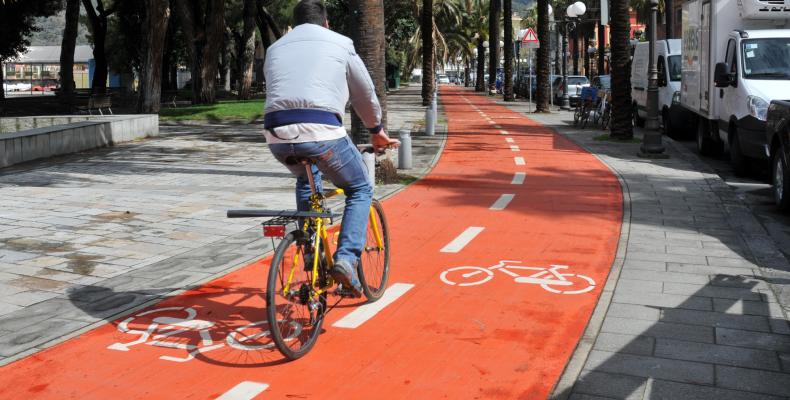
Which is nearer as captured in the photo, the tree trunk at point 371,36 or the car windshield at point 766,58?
the tree trunk at point 371,36

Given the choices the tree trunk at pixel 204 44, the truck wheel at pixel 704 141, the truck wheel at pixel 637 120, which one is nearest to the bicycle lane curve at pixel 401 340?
the truck wheel at pixel 704 141

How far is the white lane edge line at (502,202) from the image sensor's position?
1002 centimetres

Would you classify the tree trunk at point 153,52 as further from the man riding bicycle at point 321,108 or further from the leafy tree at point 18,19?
the man riding bicycle at point 321,108

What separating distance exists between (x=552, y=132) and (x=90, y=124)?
11.0 meters

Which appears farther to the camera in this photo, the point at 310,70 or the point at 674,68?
the point at 674,68

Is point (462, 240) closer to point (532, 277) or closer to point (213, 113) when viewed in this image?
point (532, 277)

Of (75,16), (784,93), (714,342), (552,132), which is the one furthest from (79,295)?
(75,16)

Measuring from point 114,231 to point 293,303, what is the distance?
4540 millimetres

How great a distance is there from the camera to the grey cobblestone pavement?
586cm

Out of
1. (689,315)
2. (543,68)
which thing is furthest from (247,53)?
(689,315)

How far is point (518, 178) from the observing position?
12648mm

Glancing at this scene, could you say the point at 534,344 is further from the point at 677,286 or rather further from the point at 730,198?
the point at 730,198

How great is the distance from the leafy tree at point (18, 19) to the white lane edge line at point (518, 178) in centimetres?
3155

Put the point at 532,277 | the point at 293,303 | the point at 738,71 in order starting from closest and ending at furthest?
the point at 293,303 → the point at 532,277 → the point at 738,71
